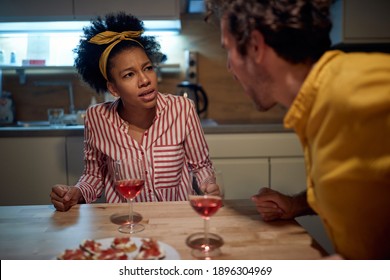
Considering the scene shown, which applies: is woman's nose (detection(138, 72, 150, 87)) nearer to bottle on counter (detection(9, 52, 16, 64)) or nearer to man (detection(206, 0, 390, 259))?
man (detection(206, 0, 390, 259))

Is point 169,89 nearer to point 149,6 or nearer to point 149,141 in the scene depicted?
point 149,6

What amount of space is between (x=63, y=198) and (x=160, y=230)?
0.96 ft

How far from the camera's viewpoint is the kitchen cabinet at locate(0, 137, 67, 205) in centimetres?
194

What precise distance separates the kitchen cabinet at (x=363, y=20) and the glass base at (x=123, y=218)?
1.70 meters

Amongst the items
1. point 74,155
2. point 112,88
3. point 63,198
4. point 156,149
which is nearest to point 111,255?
point 63,198

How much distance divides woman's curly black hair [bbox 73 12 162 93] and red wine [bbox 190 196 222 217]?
2.31ft

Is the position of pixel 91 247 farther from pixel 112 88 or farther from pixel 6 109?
pixel 6 109

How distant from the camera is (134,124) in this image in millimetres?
1271

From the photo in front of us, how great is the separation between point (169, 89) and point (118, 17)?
1.19 meters

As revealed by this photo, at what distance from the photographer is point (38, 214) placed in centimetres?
88

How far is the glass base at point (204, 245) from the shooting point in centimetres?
65

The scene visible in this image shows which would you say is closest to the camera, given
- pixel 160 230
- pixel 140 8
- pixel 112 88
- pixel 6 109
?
pixel 160 230

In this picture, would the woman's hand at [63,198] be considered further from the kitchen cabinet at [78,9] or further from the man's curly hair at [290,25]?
the kitchen cabinet at [78,9]

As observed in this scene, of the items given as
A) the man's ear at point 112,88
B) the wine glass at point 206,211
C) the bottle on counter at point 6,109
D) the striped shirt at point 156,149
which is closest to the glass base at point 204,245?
the wine glass at point 206,211
